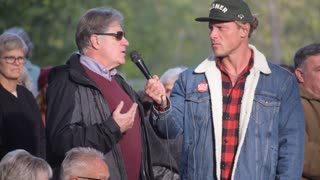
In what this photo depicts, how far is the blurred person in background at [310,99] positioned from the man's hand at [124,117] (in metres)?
1.57

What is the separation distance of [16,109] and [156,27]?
29.3 m

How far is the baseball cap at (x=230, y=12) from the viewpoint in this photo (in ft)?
28.4

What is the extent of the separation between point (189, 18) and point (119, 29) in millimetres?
40450

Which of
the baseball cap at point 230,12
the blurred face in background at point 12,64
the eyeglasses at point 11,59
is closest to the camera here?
the baseball cap at point 230,12

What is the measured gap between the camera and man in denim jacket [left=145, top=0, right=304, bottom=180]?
8516mm

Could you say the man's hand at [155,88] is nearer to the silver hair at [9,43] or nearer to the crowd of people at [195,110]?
the crowd of people at [195,110]

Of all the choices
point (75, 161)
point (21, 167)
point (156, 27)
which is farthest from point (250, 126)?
point (156, 27)

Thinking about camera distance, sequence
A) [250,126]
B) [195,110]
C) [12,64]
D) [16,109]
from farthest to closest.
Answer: [12,64], [16,109], [195,110], [250,126]

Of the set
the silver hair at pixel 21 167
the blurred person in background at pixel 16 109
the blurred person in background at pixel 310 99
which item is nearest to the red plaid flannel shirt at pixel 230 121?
the blurred person in background at pixel 310 99

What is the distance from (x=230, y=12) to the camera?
8.66m

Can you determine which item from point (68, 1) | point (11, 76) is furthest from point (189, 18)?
point (11, 76)

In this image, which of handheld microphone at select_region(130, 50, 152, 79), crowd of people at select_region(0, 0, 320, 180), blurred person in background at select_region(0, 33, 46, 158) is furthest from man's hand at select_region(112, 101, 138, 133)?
blurred person in background at select_region(0, 33, 46, 158)

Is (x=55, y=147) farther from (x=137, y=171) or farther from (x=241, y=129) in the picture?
(x=241, y=129)

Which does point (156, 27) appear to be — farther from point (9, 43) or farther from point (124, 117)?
point (124, 117)
